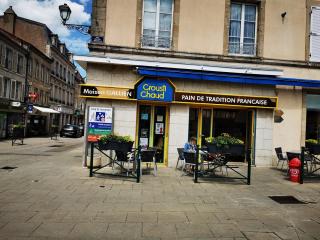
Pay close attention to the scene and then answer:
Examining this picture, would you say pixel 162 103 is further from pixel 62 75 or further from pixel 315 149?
pixel 62 75

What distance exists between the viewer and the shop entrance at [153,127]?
1166 centimetres

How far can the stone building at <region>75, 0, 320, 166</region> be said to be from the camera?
11.3 m

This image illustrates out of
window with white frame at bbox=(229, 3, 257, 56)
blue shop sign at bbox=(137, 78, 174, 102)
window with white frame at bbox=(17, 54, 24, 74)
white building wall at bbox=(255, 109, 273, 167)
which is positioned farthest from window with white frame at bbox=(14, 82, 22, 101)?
white building wall at bbox=(255, 109, 273, 167)

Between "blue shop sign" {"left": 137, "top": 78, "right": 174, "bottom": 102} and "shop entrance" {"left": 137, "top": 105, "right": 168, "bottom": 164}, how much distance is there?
49 centimetres

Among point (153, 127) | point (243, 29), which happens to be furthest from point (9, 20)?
point (243, 29)

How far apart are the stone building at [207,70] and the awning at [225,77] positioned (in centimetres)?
4

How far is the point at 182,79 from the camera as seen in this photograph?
11.6 m

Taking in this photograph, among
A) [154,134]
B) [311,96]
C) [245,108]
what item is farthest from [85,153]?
[311,96]

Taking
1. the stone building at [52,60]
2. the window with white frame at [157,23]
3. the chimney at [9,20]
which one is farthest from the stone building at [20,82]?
the window with white frame at [157,23]

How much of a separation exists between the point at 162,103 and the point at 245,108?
10.6 feet

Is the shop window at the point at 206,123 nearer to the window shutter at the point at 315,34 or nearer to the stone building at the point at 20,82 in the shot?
the window shutter at the point at 315,34

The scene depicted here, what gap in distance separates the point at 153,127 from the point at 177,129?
864 mm

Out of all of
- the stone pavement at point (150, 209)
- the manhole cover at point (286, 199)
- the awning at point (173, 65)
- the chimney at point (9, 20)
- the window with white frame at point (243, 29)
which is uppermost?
the chimney at point (9, 20)

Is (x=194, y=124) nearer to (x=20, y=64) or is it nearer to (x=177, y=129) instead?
(x=177, y=129)
